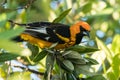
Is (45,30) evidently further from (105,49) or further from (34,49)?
(105,49)

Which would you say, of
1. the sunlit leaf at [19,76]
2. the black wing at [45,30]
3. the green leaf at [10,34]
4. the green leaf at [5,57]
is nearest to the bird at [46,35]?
the black wing at [45,30]

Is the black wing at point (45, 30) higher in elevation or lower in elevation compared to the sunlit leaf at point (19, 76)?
Answer: higher

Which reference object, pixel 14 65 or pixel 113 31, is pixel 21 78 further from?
pixel 113 31

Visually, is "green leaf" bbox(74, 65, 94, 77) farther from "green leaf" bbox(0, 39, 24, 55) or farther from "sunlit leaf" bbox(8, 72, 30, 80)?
"green leaf" bbox(0, 39, 24, 55)

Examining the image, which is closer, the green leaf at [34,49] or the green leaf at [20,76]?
the green leaf at [20,76]

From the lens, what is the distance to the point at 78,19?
9.73ft

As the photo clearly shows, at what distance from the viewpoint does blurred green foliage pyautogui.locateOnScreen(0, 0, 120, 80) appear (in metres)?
1.30

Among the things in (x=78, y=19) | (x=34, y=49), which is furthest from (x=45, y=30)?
(x=78, y=19)

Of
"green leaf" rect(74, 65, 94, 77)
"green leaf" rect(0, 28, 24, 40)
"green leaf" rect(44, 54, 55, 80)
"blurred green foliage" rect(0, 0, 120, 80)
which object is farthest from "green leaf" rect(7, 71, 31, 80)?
"green leaf" rect(0, 28, 24, 40)

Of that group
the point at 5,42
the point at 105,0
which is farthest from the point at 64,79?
the point at 105,0

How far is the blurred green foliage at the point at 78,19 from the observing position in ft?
4.27

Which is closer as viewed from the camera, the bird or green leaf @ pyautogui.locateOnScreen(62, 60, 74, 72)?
green leaf @ pyautogui.locateOnScreen(62, 60, 74, 72)

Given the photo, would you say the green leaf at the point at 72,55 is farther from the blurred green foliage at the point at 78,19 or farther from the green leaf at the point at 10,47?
the green leaf at the point at 10,47

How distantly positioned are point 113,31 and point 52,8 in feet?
3.55
